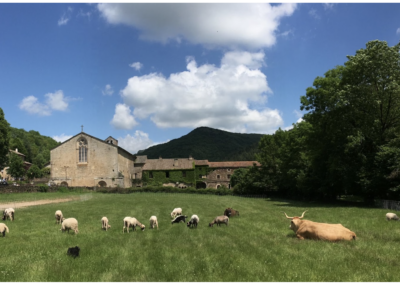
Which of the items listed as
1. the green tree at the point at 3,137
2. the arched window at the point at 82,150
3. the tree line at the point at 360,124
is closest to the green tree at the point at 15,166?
the arched window at the point at 82,150

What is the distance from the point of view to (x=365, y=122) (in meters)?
30.6

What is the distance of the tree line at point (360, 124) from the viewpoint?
27.3 m

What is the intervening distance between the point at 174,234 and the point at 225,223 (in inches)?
146

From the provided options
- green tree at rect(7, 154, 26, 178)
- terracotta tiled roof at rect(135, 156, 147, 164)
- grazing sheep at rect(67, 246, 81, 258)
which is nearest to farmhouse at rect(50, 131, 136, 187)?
terracotta tiled roof at rect(135, 156, 147, 164)

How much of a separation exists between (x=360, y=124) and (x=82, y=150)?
60.8 meters

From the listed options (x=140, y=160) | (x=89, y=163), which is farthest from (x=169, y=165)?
(x=89, y=163)

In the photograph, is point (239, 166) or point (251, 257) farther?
point (239, 166)

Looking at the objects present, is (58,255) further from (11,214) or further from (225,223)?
(11,214)

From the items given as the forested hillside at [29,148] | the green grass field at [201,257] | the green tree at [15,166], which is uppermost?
the forested hillside at [29,148]

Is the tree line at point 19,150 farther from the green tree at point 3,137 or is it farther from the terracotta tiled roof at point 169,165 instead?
the terracotta tiled roof at point 169,165

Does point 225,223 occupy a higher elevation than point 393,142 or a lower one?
lower

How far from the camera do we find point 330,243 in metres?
10.1

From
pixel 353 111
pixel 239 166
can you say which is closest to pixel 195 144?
pixel 239 166

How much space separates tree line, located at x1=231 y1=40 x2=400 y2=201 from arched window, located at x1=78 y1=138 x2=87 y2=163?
5307 centimetres
